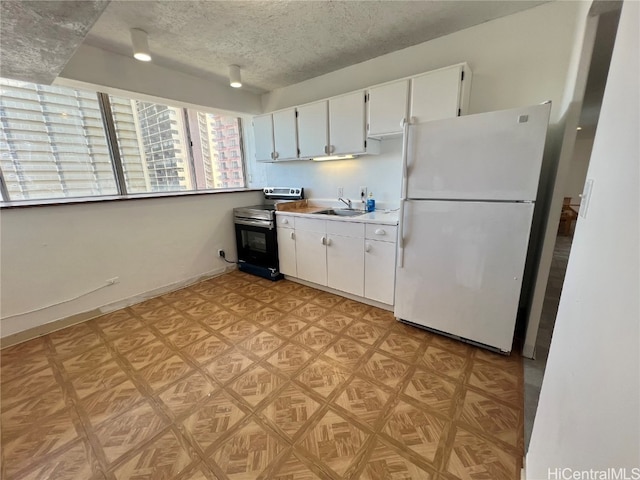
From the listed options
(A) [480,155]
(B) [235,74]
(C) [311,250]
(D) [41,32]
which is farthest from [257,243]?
(A) [480,155]

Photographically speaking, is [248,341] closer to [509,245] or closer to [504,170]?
[509,245]

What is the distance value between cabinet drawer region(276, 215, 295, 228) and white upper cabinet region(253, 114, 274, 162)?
0.90 m

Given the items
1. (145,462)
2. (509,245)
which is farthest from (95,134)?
(509,245)

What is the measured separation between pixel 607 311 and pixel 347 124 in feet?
8.57

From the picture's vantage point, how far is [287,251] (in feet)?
10.7

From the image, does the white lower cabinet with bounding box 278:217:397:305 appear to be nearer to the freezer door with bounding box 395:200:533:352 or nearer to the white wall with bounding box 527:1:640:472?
the freezer door with bounding box 395:200:533:352

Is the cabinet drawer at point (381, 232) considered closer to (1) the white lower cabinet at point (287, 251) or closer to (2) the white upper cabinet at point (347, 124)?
(2) the white upper cabinet at point (347, 124)

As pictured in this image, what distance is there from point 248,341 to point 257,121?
9.41 feet

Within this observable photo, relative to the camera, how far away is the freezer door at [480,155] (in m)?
1.59

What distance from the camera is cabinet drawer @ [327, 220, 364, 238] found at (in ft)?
8.38

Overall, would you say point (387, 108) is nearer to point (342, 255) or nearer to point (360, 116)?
point (360, 116)

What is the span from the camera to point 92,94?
8.82ft

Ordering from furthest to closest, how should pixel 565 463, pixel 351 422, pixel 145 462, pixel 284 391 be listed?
pixel 284 391
pixel 351 422
pixel 145 462
pixel 565 463

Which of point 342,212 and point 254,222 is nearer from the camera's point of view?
point 342,212
